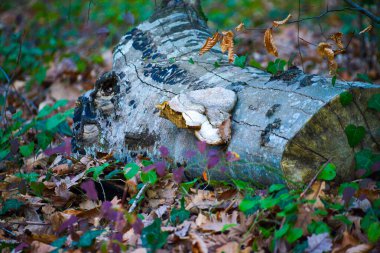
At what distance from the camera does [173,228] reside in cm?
244

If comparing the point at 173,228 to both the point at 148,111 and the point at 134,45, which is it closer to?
the point at 148,111

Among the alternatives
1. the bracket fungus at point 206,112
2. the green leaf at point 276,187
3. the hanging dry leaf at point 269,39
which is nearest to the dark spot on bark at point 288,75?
the hanging dry leaf at point 269,39

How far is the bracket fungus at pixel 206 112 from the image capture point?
2.62 meters

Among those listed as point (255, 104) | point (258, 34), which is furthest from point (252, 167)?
point (258, 34)

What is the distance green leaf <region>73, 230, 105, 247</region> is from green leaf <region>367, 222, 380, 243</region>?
4.44 feet

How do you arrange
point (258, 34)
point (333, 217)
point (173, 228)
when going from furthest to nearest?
point (258, 34), point (173, 228), point (333, 217)

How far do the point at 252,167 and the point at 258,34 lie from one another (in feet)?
17.3

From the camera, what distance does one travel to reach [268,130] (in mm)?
2557

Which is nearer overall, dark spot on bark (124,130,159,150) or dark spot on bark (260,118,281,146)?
dark spot on bark (260,118,281,146)

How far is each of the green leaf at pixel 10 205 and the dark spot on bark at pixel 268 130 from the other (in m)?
1.66

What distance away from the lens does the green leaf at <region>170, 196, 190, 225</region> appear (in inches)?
98.0

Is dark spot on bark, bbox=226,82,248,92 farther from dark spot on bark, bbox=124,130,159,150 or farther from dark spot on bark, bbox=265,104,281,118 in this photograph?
dark spot on bark, bbox=124,130,159,150

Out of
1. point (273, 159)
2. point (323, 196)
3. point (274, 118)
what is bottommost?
point (323, 196)

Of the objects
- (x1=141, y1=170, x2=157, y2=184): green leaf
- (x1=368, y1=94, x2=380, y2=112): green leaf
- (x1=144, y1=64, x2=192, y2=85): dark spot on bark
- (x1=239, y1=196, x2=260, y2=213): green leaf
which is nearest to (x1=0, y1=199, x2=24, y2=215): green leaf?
(x1=141, y1=170, x2=157, y2=184): green leaf
